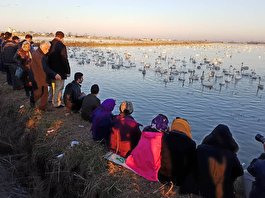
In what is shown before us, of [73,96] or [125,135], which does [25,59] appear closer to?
[73,96]

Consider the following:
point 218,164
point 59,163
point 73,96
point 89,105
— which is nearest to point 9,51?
point 73,96

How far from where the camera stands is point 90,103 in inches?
328

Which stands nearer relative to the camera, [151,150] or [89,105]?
[151,150]

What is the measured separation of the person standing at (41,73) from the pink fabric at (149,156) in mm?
4201

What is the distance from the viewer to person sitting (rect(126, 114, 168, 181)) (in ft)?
18.0

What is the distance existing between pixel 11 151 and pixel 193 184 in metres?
4.77

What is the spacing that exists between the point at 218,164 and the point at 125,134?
7.17 ft

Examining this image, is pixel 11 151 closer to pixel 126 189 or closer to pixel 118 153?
pixel 118 153

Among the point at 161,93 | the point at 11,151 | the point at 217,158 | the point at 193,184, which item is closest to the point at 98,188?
the point at 193,184

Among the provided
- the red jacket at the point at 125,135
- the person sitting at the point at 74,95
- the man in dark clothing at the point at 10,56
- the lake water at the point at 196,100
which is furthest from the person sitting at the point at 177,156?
the man in dark clothing at the point at 10,56

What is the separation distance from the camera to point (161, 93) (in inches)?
679

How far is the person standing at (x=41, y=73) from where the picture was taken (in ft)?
28.4

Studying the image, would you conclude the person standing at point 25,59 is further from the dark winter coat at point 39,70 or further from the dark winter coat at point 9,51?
the dark winter coat at point 9,51

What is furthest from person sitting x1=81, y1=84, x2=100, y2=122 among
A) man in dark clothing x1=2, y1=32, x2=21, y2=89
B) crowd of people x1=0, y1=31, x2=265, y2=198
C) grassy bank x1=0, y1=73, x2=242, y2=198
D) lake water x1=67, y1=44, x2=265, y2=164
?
man in dark clothing x1=2, y1=32, x2=21, y2=89
